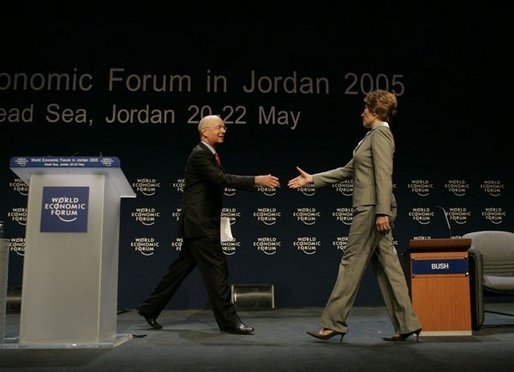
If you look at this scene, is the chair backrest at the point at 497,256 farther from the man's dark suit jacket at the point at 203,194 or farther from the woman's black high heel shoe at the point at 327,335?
the man's dark suit jacket at the point at 203,194

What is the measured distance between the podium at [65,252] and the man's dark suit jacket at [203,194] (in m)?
0.84

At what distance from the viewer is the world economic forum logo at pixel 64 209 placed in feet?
10.6

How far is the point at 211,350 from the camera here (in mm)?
3150

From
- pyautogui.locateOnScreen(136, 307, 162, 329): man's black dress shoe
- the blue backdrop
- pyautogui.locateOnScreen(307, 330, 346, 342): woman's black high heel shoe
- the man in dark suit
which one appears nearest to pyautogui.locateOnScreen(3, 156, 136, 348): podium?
the man in dark suit

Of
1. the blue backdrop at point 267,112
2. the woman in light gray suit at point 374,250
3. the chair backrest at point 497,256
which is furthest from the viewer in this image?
the blue backdrop at point 267,112

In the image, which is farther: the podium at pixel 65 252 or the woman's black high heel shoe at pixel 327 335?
the woman's black high heel shoe at pixel 327 335

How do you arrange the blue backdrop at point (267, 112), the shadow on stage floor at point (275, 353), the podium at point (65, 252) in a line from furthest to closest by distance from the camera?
the blue backdrop at point (267, 112)
the podium at point (65, 252)
the shadow on stage floor at point (275, 353)

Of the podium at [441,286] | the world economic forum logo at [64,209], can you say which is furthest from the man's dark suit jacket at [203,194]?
the podium at [441,286]

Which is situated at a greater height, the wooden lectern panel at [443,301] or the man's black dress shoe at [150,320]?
the wooden lectern panel at [443,301]

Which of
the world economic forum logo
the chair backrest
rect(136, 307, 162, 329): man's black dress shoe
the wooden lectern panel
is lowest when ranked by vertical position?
rect(136, 307, 162, 329): man's black dress shoe

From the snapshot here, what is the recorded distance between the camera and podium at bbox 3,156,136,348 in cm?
317

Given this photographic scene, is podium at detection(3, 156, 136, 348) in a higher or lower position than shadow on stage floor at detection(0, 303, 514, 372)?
higher

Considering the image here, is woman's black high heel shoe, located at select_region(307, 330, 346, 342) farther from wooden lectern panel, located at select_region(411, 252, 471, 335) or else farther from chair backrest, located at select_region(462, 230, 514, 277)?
chair backrest, located at select_region(462, 230, 514, 277)

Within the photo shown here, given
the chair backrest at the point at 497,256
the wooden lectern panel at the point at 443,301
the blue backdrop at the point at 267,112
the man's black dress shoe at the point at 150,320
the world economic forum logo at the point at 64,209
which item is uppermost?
the blue backdrop at the point at 267,112
